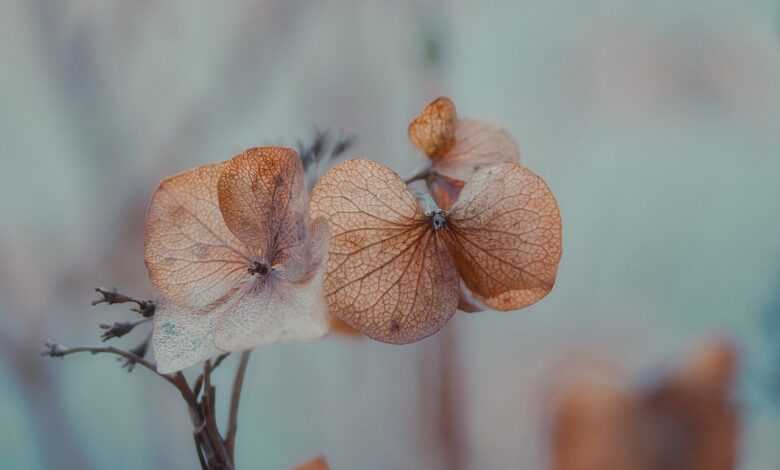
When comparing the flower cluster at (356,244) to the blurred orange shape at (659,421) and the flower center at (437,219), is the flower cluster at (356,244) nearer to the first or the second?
the flower center at (437,219)

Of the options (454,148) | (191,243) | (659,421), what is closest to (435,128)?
(454,148)

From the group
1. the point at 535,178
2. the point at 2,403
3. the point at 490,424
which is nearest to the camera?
the point at 535,178

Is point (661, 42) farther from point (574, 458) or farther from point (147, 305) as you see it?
point (147, 305)

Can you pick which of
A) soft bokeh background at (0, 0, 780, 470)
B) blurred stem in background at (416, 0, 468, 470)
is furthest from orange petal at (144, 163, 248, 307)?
blurred stem in background at (416, 0, 468, 470)

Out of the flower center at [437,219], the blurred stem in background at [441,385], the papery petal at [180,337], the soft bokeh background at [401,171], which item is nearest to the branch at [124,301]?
the papery petal at [180,337]

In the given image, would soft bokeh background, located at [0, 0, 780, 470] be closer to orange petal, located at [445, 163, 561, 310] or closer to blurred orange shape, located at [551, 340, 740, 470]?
blurred orange shape, located at [551, 340, 740, 470]

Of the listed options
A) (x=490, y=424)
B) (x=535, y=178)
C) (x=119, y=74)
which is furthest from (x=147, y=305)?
(x=490, y=424)
